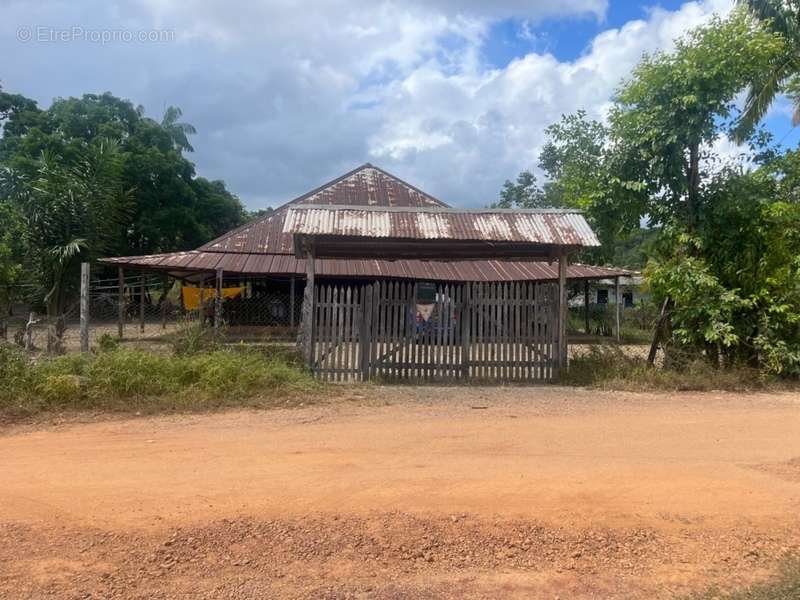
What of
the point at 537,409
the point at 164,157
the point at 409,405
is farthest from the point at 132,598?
the point at 164,157

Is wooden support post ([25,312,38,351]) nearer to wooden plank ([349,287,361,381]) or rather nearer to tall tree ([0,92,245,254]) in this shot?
wooden plank ([349,287,361,381])

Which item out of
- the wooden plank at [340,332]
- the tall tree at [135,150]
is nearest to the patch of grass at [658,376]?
the wooden plank at [340,332]

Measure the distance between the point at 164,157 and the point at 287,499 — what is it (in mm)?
32775

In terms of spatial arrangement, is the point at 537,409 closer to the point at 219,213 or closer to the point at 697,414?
the point at 697,414

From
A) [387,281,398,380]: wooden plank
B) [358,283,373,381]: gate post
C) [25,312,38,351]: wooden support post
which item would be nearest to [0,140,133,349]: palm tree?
[25,312,38,351]: wooden support post

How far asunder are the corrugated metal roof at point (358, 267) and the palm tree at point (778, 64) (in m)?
6.52

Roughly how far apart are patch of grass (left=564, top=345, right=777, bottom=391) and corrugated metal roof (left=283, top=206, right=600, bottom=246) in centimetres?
203

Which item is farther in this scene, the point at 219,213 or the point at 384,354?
the point at 219,213

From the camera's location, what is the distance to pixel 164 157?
33562 mm

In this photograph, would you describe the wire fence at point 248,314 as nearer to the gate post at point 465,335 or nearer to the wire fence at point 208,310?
the wire fence at point 208,310

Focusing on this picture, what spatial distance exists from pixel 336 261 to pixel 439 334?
12338mm

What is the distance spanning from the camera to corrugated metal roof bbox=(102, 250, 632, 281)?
1909 centimetres

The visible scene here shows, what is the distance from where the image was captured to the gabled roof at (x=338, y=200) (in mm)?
21750

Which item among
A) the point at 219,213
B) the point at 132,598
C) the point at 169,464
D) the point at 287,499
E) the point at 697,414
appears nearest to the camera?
the point at 132,598
